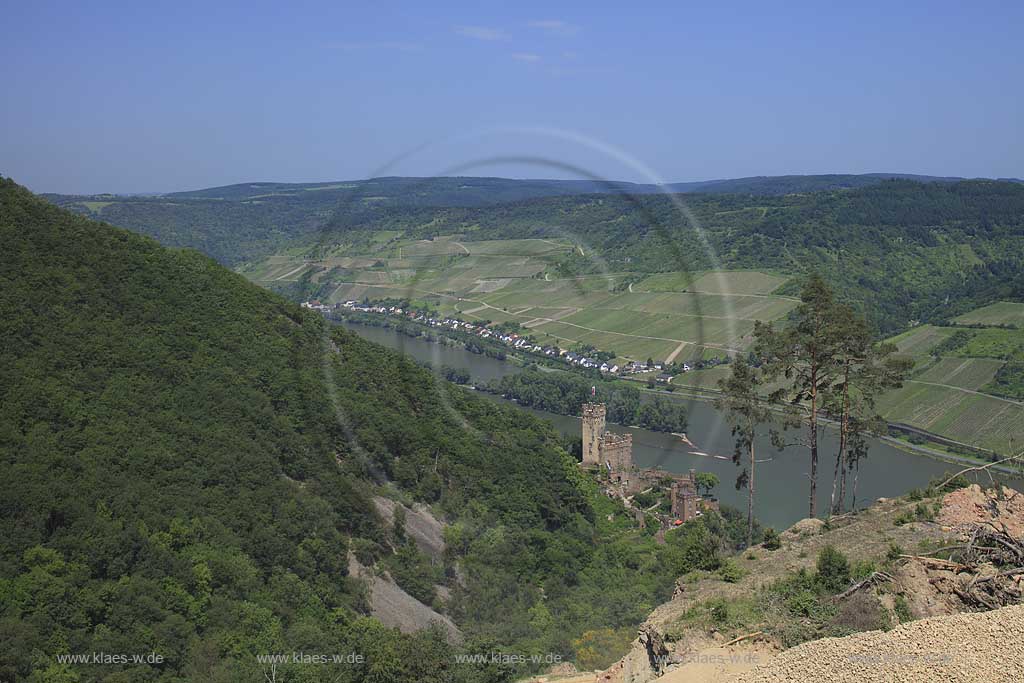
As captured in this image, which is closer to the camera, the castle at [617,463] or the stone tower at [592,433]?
the castle at [617,463]

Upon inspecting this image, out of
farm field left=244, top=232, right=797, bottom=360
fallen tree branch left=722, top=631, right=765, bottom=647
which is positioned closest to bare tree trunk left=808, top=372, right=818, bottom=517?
farm field left=244, top=232, right=797, bottom=360

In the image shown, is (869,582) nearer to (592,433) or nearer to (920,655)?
(920,655)

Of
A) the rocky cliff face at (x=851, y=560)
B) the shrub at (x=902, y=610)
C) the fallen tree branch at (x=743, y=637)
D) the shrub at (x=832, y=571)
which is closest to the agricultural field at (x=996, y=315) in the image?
the rocky cliff face at (x=851, y=560)

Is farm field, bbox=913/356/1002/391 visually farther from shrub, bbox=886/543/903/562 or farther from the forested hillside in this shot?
shrub, bbox=886/543/903/562

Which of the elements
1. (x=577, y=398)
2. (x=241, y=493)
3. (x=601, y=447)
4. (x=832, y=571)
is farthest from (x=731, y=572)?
(x=577, y=398)

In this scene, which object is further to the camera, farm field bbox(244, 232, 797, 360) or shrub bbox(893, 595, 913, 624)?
farm field bbox(244, 232, 797, 360)

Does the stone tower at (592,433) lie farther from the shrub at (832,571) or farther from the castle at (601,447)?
the shrub at (832,571)
